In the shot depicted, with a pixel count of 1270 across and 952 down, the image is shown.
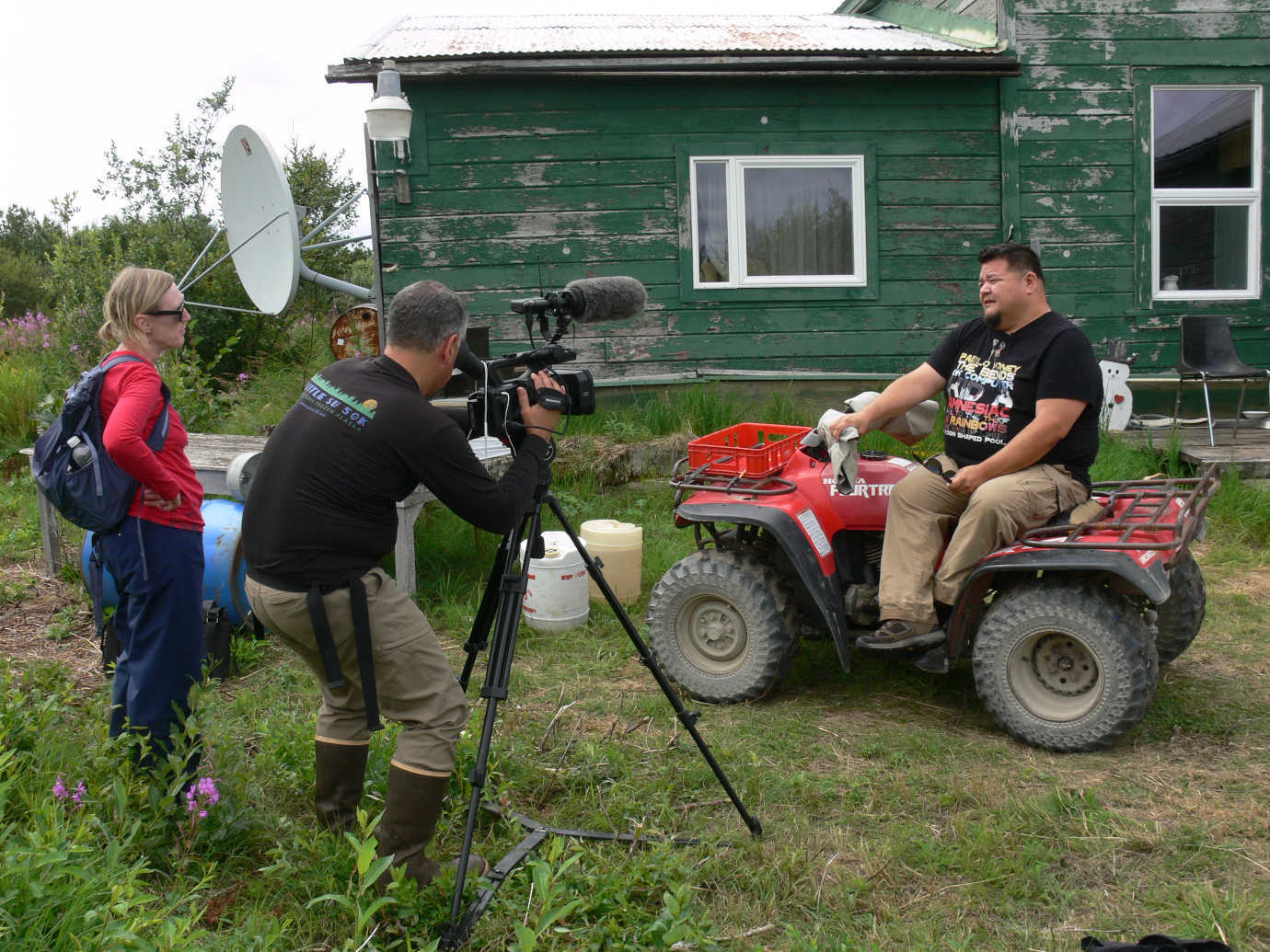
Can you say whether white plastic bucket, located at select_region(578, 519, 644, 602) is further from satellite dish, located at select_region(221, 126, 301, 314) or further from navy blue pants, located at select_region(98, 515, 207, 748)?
satellite dish, located at select_region(221, 126, 301, 314)

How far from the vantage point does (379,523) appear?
287 centimetres

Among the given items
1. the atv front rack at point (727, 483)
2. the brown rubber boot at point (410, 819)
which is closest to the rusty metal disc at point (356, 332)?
the atv front rack at point (727, 483)

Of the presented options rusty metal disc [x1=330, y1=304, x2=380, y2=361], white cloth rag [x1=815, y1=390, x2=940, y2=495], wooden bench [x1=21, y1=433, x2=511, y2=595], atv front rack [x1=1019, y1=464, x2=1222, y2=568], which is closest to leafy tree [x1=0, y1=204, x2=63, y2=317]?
rusty metal disc [x1=330, y1=304, x2=380, y2=361]

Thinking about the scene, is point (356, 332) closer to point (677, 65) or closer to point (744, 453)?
point (677, 65)

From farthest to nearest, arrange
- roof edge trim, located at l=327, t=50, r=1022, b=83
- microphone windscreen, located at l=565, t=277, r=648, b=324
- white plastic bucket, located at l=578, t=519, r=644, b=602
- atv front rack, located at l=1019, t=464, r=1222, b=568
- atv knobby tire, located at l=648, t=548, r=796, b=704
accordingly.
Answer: roof edge trim, located at l=327, t=50, r=1022, b=83 < white plastic bucket, located at l=578, t=519, r=644, b=602 < atv knobby tire, located at l=648, t=548, r=796, b=704 < atv front rack, located at l=1019, t=464, r=1222, b=568 < microphone windscreen, located at l=565, t=277, r=648, b=324

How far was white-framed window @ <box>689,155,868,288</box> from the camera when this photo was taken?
8383mm

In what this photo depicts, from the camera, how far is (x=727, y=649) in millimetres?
4453

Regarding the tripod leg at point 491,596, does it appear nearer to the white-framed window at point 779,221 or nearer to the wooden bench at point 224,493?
the wooden bench at point 224,493

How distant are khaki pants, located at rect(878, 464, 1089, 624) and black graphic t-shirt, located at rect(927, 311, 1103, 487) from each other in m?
0.16

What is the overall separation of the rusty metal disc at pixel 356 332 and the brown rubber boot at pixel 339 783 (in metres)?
5.74

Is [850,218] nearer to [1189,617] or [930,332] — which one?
[930,332]

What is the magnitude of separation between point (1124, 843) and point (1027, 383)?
168 cm

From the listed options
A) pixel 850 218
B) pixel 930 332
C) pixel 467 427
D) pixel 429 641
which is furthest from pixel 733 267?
pixel 429 641

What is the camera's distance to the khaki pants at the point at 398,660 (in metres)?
2.79
